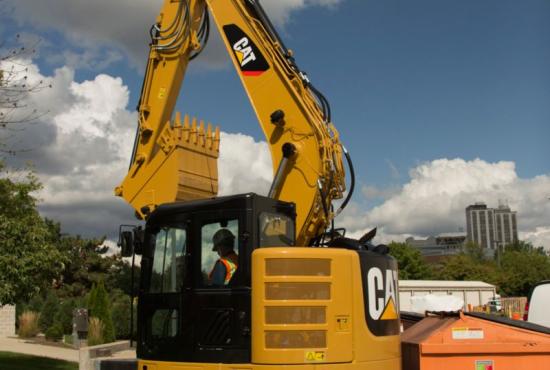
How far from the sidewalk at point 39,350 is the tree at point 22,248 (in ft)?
27.2

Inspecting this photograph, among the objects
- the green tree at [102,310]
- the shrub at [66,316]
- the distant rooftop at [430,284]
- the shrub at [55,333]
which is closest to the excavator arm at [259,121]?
the green tree at [102,310]

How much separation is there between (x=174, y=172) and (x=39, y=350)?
15.7 meters

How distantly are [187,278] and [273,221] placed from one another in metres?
0.97

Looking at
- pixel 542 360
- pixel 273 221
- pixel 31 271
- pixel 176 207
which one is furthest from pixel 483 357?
pixel 31 271

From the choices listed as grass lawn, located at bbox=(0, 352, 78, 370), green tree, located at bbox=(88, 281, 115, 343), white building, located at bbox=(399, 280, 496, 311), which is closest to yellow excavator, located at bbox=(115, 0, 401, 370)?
grass lawn, located at bbox=(0, 352, 78, 370)

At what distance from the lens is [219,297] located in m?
5.80

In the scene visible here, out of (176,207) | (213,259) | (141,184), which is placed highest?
(141,184)

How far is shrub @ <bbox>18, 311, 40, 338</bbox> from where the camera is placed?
2705cm

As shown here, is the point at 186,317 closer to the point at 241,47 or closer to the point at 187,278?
the point at 187,278

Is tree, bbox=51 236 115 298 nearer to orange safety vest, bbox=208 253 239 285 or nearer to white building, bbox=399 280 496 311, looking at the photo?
white building, bbox=399 280 496 311

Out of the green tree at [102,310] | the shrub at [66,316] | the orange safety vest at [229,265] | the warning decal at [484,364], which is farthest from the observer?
A: the shrub at [66,316]

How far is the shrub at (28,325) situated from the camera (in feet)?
88.7

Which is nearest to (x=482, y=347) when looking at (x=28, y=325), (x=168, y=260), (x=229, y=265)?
(x=229, y=265)

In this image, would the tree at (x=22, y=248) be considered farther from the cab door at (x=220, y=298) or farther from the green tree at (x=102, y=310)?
the green tree at (x=102, y=310)
